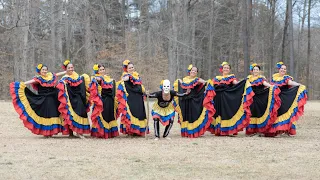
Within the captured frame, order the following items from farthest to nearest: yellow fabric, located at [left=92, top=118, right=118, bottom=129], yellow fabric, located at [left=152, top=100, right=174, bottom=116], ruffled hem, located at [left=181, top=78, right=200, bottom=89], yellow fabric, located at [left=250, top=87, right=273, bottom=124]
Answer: yellow fabric, located at [left=250, top=87, right=273, bottom=124] < ruffled hem, located at [left=181, top=78, right=200, bottom=89] < yellow fabric, located at [left=92, top=118, right=118, bottom=129] < yellow fabric, located at [left=152, top=100, right=174, bottom=116]

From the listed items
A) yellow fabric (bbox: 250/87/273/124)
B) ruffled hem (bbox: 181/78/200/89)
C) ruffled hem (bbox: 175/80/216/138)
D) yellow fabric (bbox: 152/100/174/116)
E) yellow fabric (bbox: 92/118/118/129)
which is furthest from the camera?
yellow fabric (bbox: 250/87/273/124)

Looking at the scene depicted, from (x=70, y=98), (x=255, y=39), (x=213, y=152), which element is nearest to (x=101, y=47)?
(x=255, y=39)

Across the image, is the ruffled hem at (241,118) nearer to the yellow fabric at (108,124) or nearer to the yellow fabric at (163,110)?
the yellow fabric at (163,110)

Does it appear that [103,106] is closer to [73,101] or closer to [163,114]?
[73,101]

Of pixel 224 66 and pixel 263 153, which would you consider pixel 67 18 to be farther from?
pixel 263 153

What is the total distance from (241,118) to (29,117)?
4.65m

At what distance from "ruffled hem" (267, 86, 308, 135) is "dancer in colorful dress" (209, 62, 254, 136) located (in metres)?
0.67

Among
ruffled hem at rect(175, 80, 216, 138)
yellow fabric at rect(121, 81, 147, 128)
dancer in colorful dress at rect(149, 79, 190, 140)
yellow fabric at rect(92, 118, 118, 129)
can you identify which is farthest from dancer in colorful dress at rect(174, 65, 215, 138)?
yellow fabric at rect(92, 118, 118, 129)

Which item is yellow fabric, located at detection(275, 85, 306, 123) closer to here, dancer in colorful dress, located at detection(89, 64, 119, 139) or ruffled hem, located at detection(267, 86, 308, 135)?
ruffled hem, located at detection(267, 86, 308, 135)

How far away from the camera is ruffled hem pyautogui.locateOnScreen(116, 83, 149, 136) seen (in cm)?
955

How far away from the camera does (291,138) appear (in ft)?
33.3

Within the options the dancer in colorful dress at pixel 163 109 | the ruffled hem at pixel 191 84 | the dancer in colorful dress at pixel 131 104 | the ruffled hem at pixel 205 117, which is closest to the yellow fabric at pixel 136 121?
the dancer in colorful dress at pixel 131 104

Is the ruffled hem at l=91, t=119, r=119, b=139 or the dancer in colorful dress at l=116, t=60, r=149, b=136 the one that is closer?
the dancer in colorful dress at l=116, t=60, r=149, b=136

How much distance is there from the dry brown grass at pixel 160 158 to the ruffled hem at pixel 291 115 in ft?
0.88
